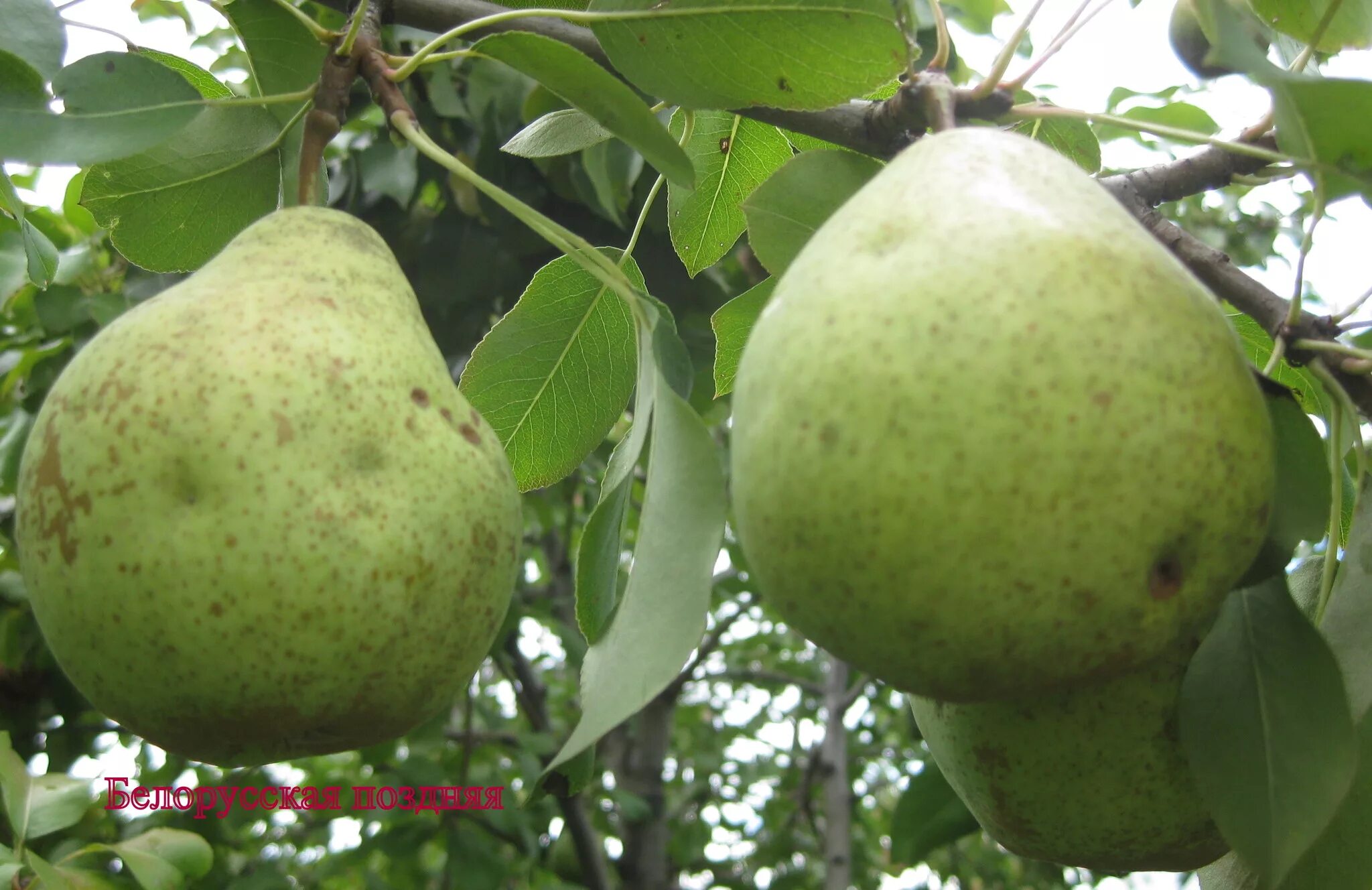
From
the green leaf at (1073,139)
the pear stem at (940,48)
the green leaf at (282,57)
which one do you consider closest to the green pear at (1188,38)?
the green leaf at (1073,139)

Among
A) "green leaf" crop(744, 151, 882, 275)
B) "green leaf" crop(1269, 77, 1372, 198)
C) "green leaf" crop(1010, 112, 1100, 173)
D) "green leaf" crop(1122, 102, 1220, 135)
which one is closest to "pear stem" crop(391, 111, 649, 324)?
"green leaf" crop(744, 151, 882, 275)

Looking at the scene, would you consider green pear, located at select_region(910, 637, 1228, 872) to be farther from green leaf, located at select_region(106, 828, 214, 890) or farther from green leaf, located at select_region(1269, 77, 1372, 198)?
green leaf, located at select_region(106, 828, 214, 890)

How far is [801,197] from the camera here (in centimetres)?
110

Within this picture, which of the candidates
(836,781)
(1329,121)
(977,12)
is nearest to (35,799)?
(1329,121)

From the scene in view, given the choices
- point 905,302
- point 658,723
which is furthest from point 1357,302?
point 658,723

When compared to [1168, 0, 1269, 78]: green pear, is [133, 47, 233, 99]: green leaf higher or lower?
lower

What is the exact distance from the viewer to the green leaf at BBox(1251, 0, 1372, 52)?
126cm

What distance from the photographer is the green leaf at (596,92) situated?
3.33ft

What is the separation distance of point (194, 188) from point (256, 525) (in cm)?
68

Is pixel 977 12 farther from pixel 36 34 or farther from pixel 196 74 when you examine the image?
pixel 36 34

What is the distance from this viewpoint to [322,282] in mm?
988

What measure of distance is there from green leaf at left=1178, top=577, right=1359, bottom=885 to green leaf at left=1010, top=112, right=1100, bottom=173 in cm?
72

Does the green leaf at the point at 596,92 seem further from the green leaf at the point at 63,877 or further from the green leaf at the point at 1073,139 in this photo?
the green leaf at the point at 63,877

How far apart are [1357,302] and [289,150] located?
1.13 m
